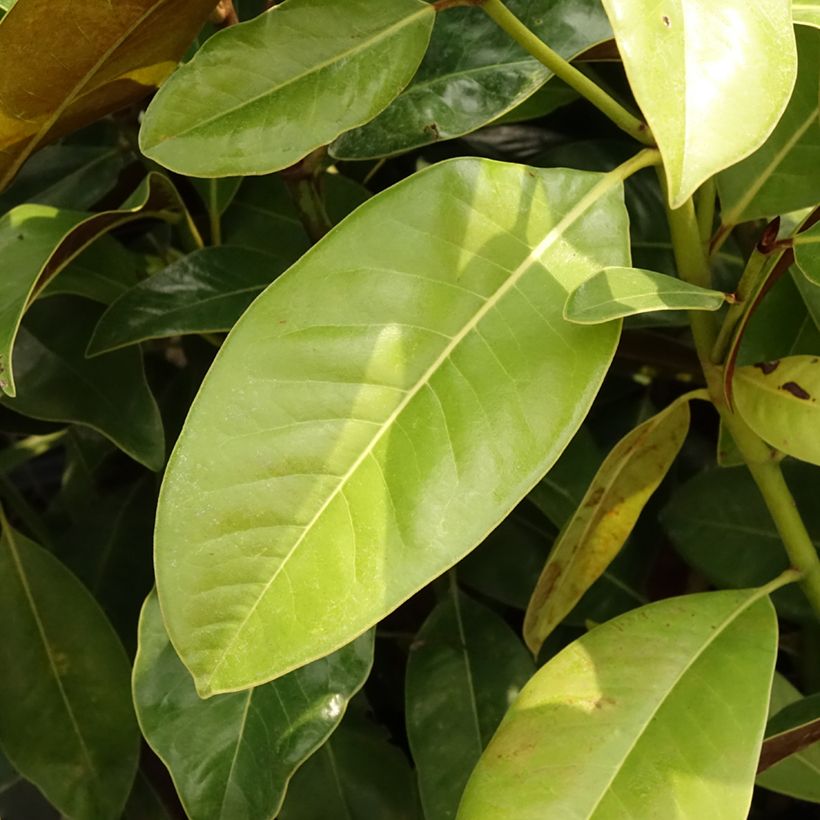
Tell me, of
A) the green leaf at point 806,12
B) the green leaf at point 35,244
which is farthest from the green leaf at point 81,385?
the green leaf at point 806,12

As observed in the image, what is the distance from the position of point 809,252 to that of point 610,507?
0.20m

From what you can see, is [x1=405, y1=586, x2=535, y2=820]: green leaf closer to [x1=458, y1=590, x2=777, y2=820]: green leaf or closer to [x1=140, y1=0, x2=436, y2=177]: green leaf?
[x1=458, y1=590, x2=777, y2=820]: green leaf

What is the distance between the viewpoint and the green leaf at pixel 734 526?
0.78 m

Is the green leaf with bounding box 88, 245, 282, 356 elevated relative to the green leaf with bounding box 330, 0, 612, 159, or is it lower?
lower

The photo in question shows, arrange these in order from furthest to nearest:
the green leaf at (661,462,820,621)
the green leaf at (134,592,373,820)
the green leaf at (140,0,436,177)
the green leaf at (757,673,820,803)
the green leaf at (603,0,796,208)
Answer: the green leaf at (661,462,820,621) < the green leaf at (757,673,820,803) < the green leaf at (134,592,373,820) < the green leaf at (140,0,436,177) < the green leaf at (603,0,796,208)

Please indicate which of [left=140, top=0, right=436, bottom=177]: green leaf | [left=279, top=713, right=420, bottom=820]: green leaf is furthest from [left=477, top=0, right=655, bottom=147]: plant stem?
[left=279, top=713, right=420, bottom=820]: green leaf

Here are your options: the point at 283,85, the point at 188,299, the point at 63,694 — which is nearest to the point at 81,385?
the point at 188,299

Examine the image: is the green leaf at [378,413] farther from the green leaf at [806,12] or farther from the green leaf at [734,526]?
the green leaf at [734,526]

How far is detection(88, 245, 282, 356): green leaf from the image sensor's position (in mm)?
660

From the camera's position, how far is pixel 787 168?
0.60 m

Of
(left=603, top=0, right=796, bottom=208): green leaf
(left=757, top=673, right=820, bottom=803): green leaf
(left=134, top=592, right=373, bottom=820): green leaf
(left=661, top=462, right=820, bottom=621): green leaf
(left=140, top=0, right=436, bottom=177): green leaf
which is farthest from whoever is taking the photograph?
(left=661, top=462, right=820, bottom=621): green leaf

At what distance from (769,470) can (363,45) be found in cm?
32

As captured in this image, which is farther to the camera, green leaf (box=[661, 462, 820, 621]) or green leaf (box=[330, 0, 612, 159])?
green leaf (box=[661, 462, 820, 621])

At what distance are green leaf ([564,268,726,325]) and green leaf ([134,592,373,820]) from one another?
0.91 ft
